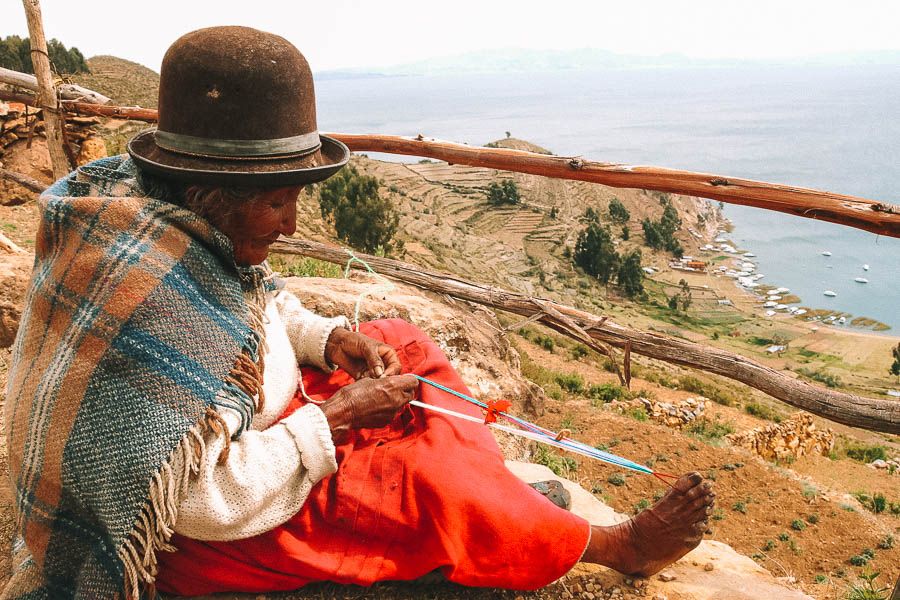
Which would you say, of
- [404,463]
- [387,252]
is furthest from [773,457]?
[387,252]

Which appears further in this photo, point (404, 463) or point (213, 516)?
point (404, 463)

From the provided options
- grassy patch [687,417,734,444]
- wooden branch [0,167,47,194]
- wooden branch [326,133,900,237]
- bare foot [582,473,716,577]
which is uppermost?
wooden branch [326,133,900,237]

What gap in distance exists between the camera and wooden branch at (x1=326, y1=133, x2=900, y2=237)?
195 centimetres

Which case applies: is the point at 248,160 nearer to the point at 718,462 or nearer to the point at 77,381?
the point at 77,381

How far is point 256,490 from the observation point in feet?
4.58

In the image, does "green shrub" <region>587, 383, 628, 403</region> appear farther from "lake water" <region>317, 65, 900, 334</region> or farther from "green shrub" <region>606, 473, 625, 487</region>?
"lake water" <region>317, 65, 900, 334</region>

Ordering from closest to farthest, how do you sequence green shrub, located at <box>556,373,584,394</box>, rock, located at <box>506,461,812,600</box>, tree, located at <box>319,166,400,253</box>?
rock, located at <box>506,461,812,600</box> → green shrub, located at <box>556,373,584,394</box> → tree, located at <box>319,166,400,253</box>

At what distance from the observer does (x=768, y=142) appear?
367ft

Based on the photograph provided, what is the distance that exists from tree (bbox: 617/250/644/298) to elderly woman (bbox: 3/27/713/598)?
42670 mm

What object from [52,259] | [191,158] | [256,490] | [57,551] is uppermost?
[191,158]

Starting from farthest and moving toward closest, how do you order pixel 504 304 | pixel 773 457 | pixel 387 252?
1. pixel 387 252
2. pixel 773 457
3. pixel 504 304

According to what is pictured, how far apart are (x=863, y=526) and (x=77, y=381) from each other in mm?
5105

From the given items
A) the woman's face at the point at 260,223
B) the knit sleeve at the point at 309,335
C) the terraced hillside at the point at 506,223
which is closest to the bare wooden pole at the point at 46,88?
the knit sleeve at the point at 309,335

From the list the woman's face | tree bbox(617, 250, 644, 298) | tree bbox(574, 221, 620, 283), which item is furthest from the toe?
tree bbox(617, 250, 644, 298)
